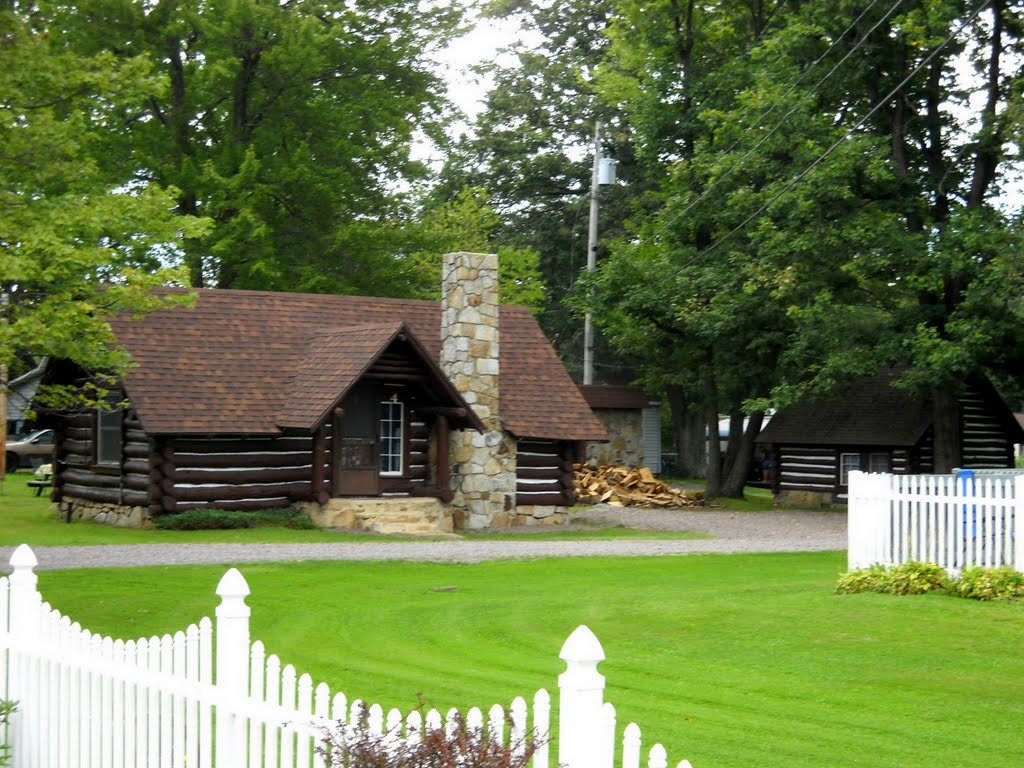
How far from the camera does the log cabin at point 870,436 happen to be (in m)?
38.8

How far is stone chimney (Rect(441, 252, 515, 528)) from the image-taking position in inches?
1212

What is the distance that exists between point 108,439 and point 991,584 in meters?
20.4

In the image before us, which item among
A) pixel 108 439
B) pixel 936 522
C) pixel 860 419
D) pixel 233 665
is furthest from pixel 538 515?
pixel 233 665

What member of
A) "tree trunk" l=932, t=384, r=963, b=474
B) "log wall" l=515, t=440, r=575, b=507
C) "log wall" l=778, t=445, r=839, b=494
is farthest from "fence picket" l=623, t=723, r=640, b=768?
"log wall" l=778, t=445, r=839, b=494

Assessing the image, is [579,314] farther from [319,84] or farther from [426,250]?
[319,84]

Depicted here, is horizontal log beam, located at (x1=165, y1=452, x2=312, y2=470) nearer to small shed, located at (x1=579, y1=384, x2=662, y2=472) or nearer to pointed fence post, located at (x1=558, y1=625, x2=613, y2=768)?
small shed, located at (x1=579, y1=384, x2=662, y2=472)

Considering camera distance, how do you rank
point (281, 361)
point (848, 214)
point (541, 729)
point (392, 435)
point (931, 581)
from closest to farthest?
point (541, 729), point (931, 581), point (392, 435), point (281, 361), point (848, 214)

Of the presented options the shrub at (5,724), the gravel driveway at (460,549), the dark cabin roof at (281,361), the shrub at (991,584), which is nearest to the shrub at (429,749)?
the shrub at (5,724)

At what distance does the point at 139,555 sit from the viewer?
884 inches

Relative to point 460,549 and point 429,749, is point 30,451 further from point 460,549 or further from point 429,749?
point 429,749

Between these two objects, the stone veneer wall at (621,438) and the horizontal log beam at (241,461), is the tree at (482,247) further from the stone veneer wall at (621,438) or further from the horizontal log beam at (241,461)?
the horizontal log beam at (241,461)

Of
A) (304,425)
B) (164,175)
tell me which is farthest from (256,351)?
(164,175)

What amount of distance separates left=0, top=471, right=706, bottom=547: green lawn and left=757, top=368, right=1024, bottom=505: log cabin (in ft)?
34.6

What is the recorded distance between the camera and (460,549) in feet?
81.7
